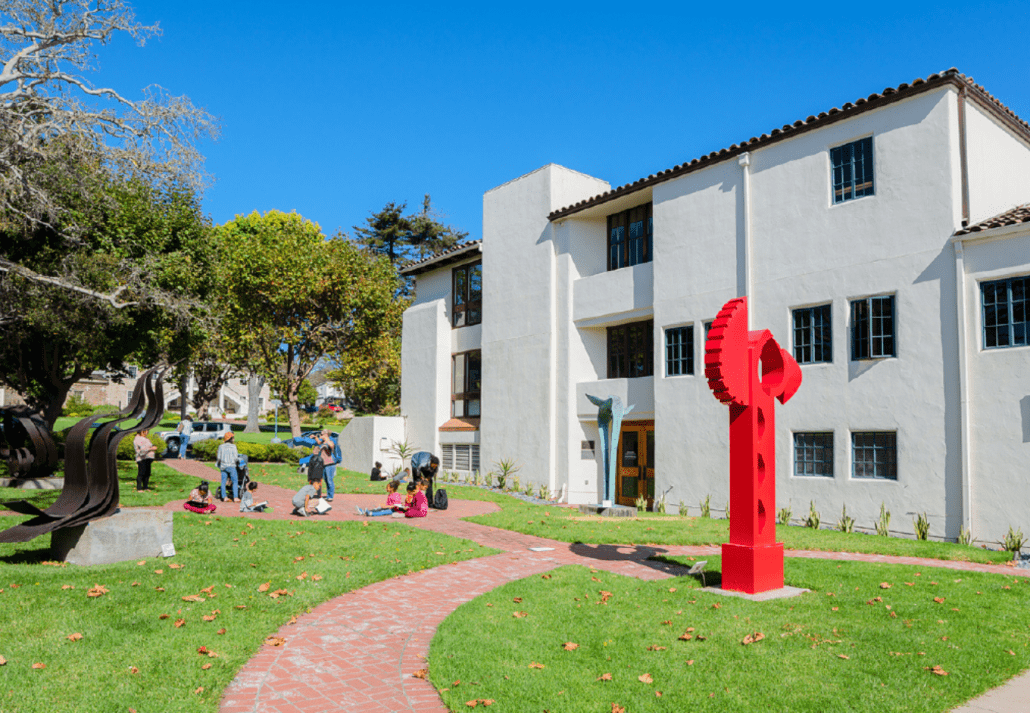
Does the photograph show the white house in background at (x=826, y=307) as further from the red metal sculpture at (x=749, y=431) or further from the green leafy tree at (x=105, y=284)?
the green leafy tree at (x=105, y=284)

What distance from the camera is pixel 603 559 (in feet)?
38.8

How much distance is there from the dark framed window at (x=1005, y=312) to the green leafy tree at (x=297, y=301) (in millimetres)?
25101

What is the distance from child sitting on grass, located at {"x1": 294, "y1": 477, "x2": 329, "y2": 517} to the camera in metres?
15.9

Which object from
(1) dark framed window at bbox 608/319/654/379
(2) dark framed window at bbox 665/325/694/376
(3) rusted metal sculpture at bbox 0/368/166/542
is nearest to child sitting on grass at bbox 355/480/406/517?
(3) rusted metal sculpture at bbox 0/368/166/542

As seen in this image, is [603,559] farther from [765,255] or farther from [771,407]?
[765,255]

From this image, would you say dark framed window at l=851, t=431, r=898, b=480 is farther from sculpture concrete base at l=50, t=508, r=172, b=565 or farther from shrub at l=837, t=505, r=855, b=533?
sculpture concrete base at l=50, t=508, r=172, b=565

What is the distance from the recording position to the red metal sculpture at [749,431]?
8.99m

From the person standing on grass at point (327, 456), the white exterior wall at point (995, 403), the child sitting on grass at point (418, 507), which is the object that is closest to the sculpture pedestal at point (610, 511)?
the child sitting on grass at point (418, 507)

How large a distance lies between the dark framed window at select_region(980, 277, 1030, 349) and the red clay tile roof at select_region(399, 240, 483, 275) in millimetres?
16391

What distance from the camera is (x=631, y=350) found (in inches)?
870

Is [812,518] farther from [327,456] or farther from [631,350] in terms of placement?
[327,456]

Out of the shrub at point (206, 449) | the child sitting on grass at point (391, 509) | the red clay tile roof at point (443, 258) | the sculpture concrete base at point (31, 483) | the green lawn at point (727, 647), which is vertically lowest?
the green lawn at point (727, 647)

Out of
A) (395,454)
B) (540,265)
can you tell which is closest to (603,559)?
(540,265)

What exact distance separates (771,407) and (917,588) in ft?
9.34
